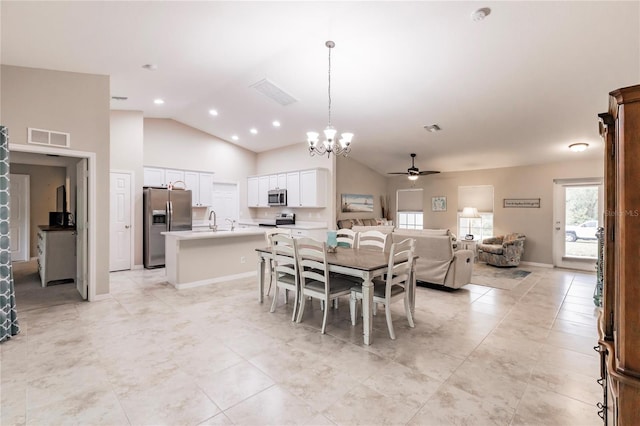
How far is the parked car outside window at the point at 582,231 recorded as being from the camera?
6383 mm

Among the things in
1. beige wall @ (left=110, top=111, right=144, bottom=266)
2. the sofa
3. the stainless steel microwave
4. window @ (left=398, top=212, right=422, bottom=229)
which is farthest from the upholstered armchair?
beige wall @ (left=110, top=111, right=144, bottom=266)

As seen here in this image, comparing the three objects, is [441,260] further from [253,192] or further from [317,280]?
[253,192]

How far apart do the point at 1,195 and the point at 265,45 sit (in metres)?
3.27

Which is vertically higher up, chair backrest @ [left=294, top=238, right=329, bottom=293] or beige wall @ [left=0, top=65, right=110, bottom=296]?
beige wall @ [left=0, top=65, right=110, bottom=296]

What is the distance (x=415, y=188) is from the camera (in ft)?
29.7

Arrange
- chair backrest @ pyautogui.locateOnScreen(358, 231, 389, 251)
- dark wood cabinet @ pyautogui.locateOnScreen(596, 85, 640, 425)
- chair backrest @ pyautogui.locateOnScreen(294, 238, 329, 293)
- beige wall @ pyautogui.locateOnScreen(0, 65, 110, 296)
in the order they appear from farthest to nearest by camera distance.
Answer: chair backrest @ pyautogui.locateOnScreen(358, 231, 389, 251) → beige wall @ pyautogui.locateOnScreen(0, 65, 110, 296) → chair backrest @ pyautogui.locateOnScreen(294, 238, 329, 293) → dark wood cabinet @ pyautogui.locateOnScreen(596, 85, 640, 425)

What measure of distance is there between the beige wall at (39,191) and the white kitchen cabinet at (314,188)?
5.73 m

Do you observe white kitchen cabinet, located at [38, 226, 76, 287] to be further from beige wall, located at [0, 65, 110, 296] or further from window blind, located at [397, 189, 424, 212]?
window blind, located at [397, 189, 424, 212]

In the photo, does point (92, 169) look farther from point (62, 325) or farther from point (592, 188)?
point (592, 188)

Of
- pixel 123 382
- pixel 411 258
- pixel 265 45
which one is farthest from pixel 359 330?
pixel 265 45

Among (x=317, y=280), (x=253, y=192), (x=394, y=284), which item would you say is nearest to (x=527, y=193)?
(x=394, y=284)

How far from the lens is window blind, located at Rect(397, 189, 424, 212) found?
900 centimetres

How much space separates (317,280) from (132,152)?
528 centimetres

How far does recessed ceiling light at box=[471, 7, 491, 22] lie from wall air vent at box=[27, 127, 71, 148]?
5.06m
